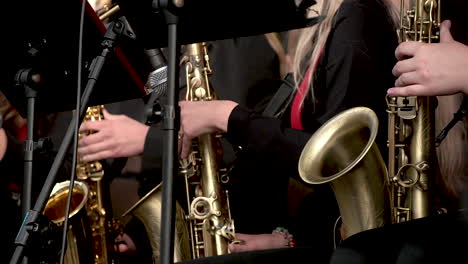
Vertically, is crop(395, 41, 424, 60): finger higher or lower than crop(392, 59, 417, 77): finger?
higher

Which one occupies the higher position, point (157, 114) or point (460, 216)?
point (157, 114)

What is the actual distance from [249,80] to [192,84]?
0.42 metres

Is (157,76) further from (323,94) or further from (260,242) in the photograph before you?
(260,242)

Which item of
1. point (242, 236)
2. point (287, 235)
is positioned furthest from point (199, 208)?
point (287, 235)

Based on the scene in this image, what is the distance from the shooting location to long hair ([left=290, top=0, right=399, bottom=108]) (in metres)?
2.71

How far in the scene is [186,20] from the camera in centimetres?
179

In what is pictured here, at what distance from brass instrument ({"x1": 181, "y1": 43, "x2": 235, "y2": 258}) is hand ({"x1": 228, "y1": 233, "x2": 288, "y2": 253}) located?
0.07 m

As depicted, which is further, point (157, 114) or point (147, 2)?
point (147, 2)

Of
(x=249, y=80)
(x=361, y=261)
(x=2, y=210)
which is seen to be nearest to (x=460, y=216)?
(x=361, y=261)

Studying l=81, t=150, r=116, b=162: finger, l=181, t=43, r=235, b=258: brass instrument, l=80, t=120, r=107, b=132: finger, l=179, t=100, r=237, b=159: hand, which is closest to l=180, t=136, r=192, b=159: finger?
l=179, t=100, r=237, b=159: hand

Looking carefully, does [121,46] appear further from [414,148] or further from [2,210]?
[2,210]

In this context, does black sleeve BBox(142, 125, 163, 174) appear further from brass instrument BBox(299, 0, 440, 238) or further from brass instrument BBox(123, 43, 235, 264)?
brass instrument BBox(299, 0, 440, 238)

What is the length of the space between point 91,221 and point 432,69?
2.00 meters

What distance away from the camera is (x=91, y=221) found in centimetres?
348
